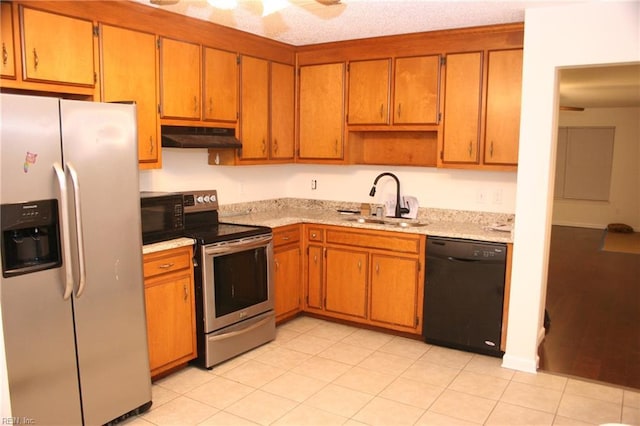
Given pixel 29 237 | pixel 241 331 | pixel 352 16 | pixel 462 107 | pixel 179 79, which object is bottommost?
pixel 241 331

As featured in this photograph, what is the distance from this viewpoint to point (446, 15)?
3.51 m

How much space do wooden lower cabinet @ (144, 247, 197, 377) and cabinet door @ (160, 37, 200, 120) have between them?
3.34 feet

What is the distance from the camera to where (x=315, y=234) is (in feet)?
14.5

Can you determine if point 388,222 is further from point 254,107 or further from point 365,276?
point 254,107

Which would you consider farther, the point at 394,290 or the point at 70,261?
the point at 394,290

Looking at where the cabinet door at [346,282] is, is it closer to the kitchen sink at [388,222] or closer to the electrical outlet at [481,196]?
the kitchen sink at [388,222]

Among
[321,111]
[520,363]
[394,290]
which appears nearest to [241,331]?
[394,290]

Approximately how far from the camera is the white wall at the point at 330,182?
13.3 ft

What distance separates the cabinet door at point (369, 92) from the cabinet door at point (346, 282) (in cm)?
117

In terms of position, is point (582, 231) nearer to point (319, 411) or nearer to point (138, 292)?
point (319, 411)

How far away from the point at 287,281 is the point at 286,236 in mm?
395

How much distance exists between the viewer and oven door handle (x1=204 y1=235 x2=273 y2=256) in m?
3.44

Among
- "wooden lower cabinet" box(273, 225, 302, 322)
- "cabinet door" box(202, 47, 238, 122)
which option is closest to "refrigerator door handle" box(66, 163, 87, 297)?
"cabinet door" box(202, 47, 238, 122)

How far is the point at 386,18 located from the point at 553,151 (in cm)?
148
